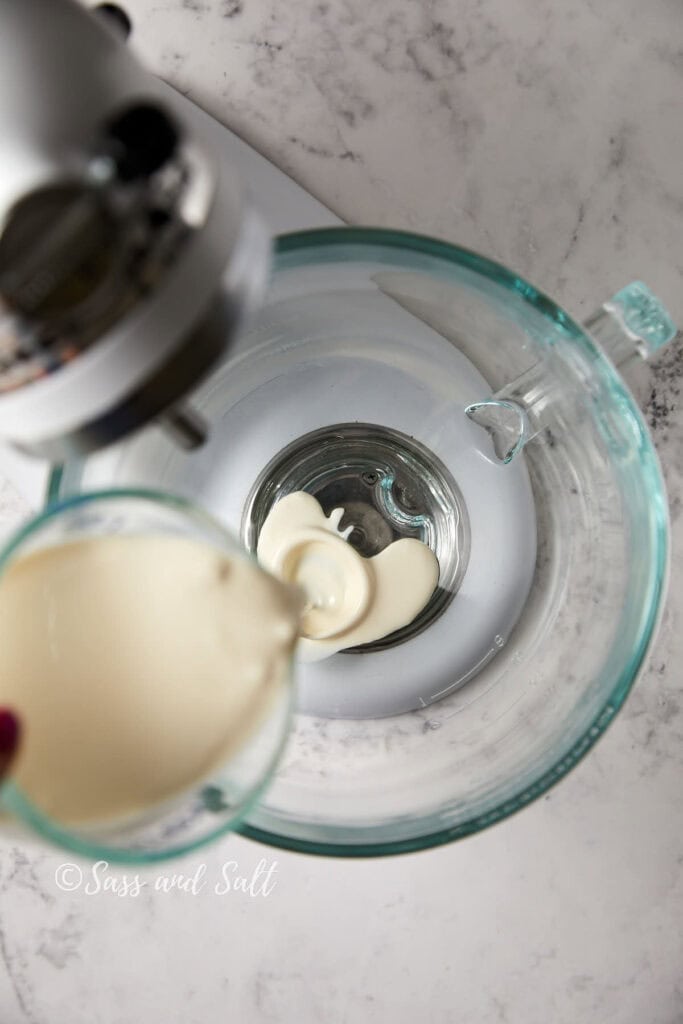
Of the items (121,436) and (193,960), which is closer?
(121,436)

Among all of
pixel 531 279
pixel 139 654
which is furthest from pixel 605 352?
pixel 139 654

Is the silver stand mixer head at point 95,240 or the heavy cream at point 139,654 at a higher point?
the silver stand mixer head at point 95,240

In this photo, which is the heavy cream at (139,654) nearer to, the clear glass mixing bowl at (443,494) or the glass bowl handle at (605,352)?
the clear glass mixing bowl at (443,494)

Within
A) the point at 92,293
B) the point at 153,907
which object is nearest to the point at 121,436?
the point at 92,293

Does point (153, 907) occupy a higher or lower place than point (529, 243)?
lower

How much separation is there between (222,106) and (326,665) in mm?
428

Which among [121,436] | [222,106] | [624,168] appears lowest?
[121,436]

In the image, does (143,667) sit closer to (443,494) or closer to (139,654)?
(139,654)

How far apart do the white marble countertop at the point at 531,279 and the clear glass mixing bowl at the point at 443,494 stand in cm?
10

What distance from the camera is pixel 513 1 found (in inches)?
27.5

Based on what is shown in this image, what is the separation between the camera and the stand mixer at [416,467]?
15.3 inches

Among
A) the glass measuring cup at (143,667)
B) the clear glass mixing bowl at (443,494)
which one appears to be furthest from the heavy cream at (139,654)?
the clear glass mixing bowl at (443,494)

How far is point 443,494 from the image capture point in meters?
0.71

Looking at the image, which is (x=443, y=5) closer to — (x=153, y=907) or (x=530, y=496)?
(x=530, y=496)
